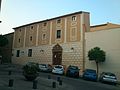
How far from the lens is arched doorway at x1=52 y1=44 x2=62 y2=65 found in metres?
45.8

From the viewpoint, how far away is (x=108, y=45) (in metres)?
38.0

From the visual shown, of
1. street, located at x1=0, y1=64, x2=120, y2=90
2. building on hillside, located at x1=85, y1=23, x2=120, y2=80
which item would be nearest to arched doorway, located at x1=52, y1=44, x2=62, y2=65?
building on hillside, located at x1=85, y1=23, x2=120, y2=80

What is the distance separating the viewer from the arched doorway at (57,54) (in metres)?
45.8

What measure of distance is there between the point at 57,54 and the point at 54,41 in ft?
9.03

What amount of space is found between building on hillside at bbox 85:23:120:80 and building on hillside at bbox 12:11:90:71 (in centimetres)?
179

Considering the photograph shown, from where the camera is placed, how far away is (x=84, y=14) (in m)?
42.6

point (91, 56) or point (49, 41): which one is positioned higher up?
point (49, 41)

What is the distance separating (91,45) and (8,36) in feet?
97.9

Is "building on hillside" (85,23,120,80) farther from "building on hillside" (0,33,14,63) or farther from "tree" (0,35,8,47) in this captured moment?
"building on hillside" (0,33,14,63)

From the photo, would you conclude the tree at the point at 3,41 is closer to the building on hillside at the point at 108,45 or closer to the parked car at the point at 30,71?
the building on hillside at the point at 108,45

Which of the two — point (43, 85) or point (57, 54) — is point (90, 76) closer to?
point (43, 85)

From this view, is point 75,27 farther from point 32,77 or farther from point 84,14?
point 32,77

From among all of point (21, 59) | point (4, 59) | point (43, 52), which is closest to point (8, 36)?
point (4, 59)

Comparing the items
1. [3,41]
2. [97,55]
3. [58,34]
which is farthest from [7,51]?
[97,55]
